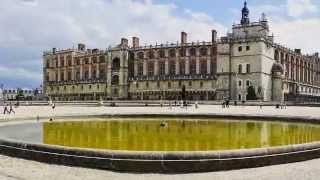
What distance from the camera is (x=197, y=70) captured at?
96000 mm

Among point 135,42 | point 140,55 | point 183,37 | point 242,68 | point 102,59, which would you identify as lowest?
point 242,68

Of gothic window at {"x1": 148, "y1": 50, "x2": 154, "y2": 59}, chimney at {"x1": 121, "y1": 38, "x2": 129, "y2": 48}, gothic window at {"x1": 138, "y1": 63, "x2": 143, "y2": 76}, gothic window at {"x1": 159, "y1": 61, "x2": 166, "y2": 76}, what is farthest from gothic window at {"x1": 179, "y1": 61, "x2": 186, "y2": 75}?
chimney at {"x1": 121, "y1": 38, "x2": 129, "y2": 48}

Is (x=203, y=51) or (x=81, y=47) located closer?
(x=203, y=51)

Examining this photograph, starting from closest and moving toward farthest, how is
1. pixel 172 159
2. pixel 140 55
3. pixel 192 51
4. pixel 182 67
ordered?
pixel 172 159, pixel 192 51, pixel 182 67, pixel 140 55

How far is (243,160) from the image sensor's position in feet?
35.2

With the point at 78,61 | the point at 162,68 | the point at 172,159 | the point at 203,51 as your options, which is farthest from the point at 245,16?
the point at 172,159

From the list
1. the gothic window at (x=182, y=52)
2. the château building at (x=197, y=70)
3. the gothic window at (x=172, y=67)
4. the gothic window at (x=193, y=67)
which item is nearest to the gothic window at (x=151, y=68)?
the château building at (x=197, y=70)

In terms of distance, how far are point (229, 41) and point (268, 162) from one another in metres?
80.4

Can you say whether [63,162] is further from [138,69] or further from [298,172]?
[138,69]

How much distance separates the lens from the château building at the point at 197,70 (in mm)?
88500

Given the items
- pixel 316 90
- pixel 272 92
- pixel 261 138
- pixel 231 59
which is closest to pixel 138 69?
pixel 231 59

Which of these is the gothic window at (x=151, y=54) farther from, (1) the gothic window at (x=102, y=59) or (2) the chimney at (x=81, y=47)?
(2) the chimney at (x=81, y=47)

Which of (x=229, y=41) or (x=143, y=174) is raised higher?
(x=229, y=41)

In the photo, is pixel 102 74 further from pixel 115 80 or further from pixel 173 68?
pixel 173 68
